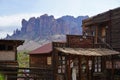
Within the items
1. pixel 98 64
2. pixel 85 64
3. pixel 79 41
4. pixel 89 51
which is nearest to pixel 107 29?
pixel 98 64

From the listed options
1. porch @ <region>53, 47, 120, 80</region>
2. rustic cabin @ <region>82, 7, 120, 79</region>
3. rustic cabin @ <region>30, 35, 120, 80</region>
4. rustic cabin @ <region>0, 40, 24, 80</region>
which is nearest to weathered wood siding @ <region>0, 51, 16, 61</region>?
rustic cabin @ <region>0, 40, 24, 80</region>

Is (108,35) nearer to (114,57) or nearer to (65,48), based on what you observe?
(114,57)

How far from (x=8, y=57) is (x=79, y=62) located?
21.5 ft

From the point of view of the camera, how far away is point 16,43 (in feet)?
90.1

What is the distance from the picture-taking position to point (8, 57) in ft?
88.7

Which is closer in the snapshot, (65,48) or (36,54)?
(65,48)

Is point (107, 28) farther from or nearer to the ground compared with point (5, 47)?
farther from the ground

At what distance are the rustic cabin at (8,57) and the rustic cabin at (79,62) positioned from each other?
233 cm

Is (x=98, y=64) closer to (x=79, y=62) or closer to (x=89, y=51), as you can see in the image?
(x=89, y=51)

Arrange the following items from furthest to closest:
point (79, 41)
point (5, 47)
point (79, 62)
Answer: point (79, 41)
point (79, 62)
point (5, 47)

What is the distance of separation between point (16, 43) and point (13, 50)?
0.71 m

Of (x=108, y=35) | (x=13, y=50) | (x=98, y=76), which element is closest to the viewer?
(x=13, y=50)

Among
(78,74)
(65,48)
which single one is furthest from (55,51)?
(78,74)

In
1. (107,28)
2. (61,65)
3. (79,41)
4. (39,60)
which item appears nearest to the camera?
(61,65)
